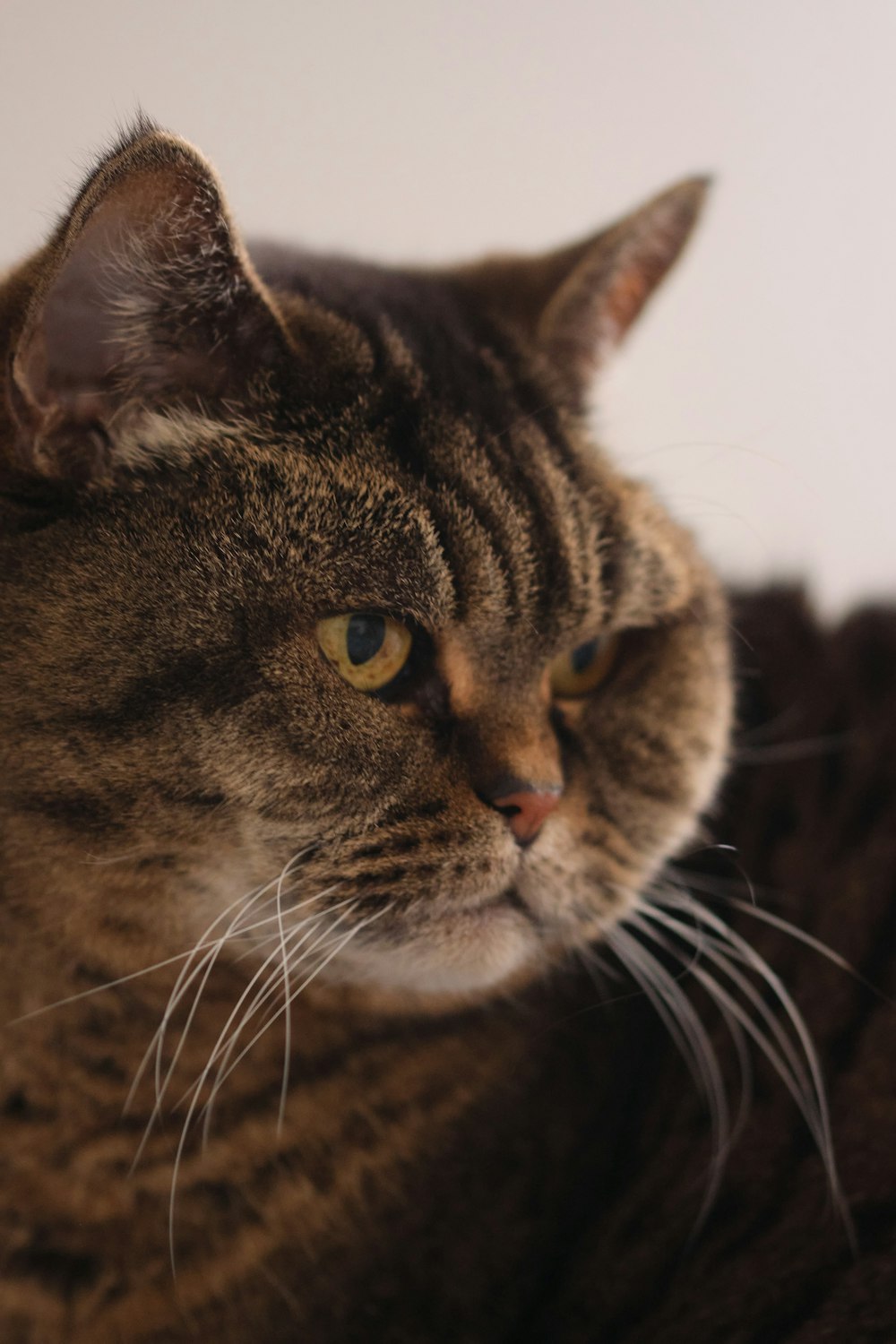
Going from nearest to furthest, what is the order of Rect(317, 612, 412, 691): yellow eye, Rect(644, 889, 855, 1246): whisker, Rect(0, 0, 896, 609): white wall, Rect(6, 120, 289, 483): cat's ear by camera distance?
Rect(6, 120, 289, 483): cat's ear < Rect(317, 612, 412, 691): yellow eye < Rect(644, 889, 855, 1246): whisker < Rect(0, 0, 896, 609): white wall

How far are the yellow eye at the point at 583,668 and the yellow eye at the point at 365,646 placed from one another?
16cm

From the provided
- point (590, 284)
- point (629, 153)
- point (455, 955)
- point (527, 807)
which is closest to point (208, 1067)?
point (455, 955)

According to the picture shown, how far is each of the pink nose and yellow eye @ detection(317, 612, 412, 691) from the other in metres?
0.12

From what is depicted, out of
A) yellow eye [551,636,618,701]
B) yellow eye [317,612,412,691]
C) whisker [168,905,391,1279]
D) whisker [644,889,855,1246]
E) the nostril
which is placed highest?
yellow eye [551,636,618,701]

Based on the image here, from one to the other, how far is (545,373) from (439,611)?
1.00ft

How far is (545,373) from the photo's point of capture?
967 mm

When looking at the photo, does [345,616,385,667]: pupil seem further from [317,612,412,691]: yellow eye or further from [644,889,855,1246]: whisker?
[644,889,855,1246]: whisker

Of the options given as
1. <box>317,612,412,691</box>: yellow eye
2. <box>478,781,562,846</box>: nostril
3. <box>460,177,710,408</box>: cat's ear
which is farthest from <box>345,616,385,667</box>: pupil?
<box>460,177,710,408</box>: cat's ear

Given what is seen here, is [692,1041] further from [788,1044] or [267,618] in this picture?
[267,618]

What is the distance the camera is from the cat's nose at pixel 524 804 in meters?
0.78

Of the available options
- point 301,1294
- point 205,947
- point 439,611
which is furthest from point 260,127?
point 301,1294

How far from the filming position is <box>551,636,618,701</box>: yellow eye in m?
0.91

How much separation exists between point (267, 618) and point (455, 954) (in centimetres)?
28

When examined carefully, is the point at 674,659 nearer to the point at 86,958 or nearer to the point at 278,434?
the point at 278,434
